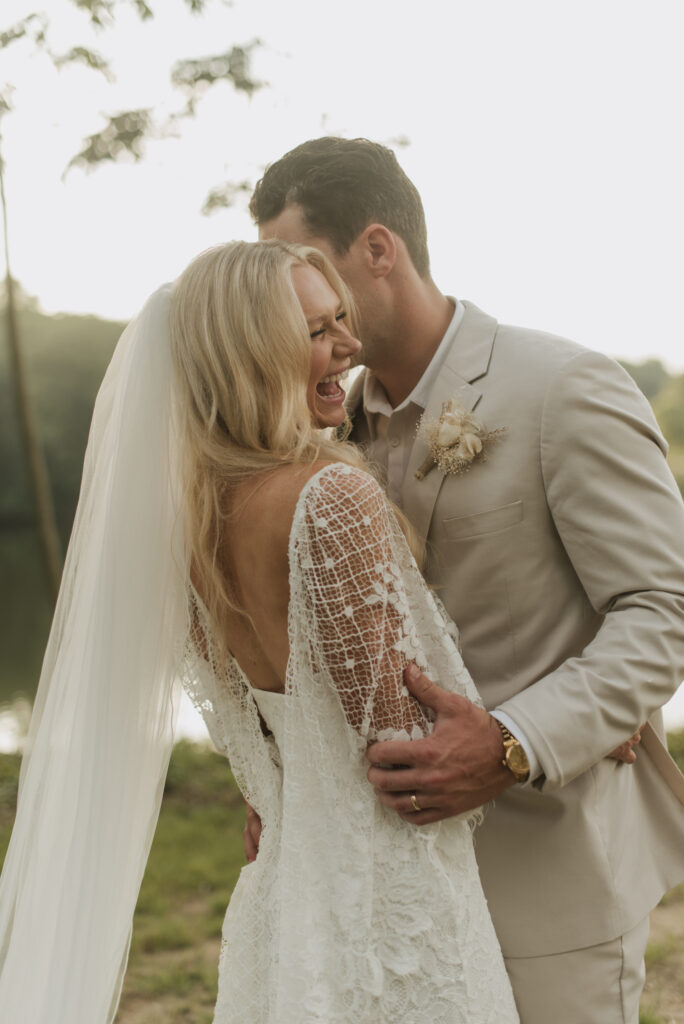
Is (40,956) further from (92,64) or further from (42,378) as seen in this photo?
(42,378)

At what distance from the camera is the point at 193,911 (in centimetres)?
465

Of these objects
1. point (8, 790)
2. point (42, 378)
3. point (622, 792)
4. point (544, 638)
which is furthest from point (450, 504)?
point (42, 378)

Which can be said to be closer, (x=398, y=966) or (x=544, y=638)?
(x=398, y=966)

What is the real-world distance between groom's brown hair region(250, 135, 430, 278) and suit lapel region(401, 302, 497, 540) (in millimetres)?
400

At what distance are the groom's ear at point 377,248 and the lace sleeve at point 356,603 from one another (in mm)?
1073

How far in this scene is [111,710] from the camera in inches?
80.7

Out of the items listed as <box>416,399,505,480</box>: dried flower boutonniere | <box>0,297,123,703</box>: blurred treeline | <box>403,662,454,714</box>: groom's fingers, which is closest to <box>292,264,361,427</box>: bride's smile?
<box>416,399,505,480</box>: dried flower boutonniere

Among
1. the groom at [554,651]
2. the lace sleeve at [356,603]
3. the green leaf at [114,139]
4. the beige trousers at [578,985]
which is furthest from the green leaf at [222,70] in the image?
the beige trousers at [578,985]

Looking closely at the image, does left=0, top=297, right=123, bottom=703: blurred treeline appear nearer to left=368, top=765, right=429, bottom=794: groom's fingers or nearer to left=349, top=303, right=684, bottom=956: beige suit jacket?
left=349, top=303, right=684, bottom=956: beige suit jacket

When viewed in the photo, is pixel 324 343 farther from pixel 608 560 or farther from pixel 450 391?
pixel 608 560

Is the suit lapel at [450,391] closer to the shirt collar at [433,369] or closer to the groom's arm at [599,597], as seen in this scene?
the shirt collar at [433,369]

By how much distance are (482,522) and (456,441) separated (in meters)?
0.20

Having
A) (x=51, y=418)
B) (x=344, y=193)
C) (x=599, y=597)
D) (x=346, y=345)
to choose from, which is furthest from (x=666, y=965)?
(x=51, y=418)

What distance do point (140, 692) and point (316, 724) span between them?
0.41 meters
